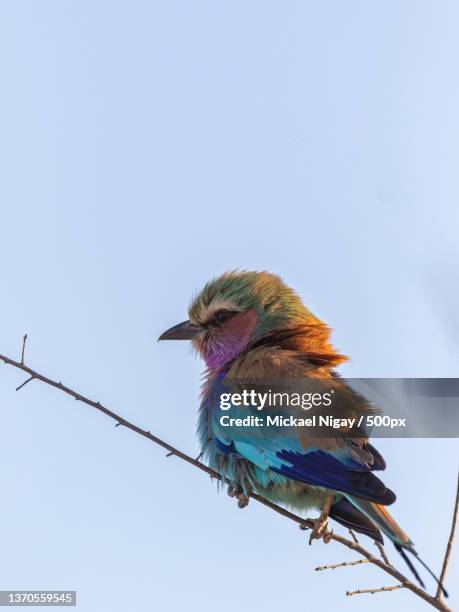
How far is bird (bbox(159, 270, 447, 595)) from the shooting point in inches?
176

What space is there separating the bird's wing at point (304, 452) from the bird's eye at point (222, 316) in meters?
0.69

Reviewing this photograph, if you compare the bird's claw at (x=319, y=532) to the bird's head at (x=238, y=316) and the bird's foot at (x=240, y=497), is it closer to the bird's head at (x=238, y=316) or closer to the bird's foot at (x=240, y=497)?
the bird's foot at (x=240, y=497)

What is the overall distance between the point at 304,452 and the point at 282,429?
0.70ft

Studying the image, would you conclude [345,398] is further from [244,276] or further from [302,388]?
[244,276]

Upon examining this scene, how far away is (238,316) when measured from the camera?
18.5 feet

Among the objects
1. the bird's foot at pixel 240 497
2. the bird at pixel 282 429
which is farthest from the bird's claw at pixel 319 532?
the bird's foot at pixel 240 497

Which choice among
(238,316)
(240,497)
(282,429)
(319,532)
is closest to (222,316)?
(238,316)

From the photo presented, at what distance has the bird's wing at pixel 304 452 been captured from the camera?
440 cm

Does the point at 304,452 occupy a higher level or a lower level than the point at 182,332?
lower

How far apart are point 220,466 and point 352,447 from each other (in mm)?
720

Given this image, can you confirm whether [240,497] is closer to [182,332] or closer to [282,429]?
[282,429]

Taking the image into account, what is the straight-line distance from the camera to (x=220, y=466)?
5.02 meters

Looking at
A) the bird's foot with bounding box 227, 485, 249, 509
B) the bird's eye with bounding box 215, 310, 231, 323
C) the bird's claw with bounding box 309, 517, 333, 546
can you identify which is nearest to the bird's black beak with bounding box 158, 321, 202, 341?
the bird's eye with bounding box 215, 310, 231, 323

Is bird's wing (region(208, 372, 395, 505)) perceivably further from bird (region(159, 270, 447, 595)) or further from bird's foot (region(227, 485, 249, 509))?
bird's foot (region(227, 485, 249, 509))
